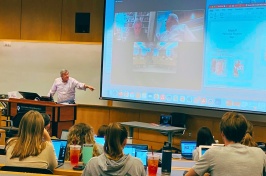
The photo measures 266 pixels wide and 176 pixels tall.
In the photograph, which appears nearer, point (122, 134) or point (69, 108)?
point (122, 134)

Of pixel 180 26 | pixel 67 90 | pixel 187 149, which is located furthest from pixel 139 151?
pixel 67 90

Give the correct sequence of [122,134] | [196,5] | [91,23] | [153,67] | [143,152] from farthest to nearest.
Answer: [91,23] < [153,67] < [196,5] < [143,152] < [122,134]

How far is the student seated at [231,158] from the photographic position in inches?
112

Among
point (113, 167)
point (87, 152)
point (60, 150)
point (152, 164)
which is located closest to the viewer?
point (113, 167)

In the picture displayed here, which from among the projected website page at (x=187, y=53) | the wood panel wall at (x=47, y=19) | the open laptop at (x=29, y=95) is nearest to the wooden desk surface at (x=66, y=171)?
the projected website page at (x=187, y=53)

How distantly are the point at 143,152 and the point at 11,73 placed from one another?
7.33 meters

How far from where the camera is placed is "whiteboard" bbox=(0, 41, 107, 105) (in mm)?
9898

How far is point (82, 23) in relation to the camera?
10352 mm

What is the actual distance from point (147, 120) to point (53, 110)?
6.50 feet

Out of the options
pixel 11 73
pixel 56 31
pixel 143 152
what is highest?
pixel 56 31

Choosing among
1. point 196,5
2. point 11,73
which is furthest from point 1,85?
point 196,5

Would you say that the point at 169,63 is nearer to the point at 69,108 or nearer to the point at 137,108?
the point at 137,108

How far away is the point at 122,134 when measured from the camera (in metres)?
3.12

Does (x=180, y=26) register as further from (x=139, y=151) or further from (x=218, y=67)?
(x=139, y=151)
